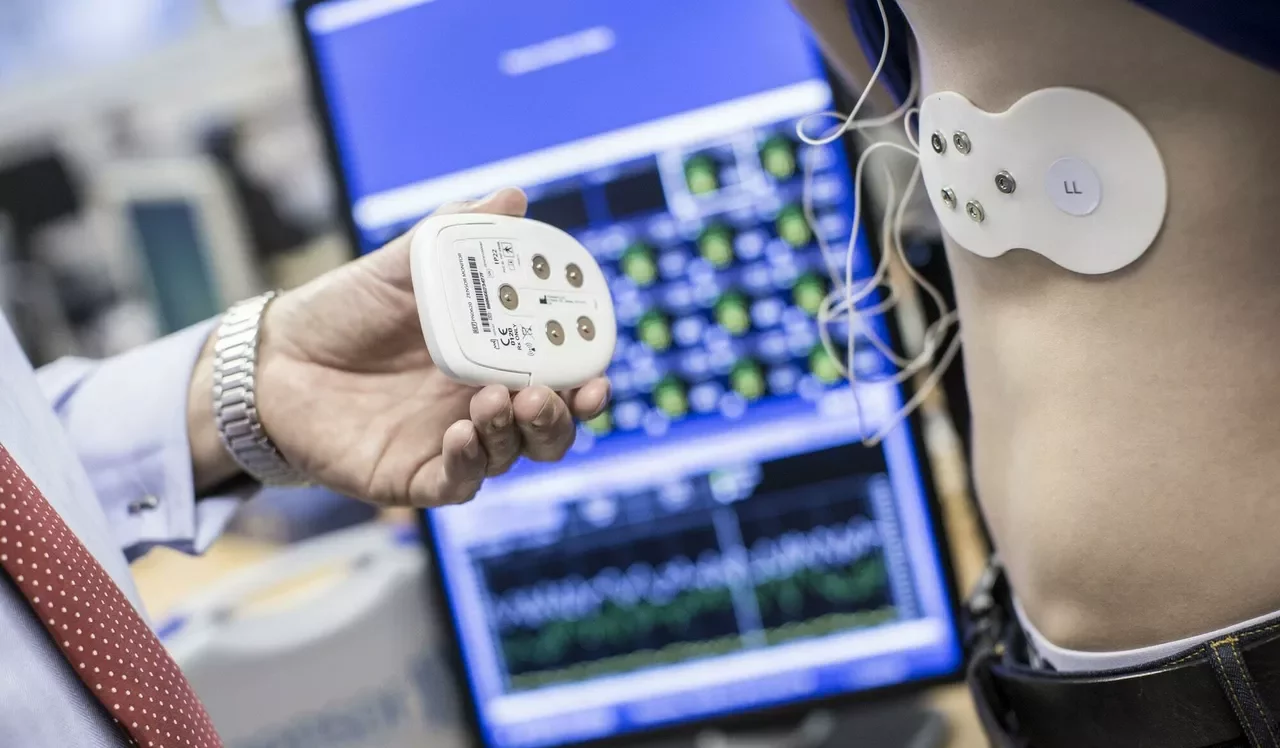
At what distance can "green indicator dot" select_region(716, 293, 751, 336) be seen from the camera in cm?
94

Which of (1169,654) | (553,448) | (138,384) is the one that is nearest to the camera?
(1169,654)

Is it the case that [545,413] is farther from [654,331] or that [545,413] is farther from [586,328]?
[654,331]

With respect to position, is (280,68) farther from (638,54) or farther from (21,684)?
(21,684)

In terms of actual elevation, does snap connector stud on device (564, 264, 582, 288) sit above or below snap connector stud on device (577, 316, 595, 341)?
above

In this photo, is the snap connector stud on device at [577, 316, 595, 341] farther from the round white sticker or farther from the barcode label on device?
the round white sticker

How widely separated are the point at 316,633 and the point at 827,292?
0.57 meters

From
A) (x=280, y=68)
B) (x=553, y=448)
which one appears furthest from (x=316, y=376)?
(x=280, y=68)

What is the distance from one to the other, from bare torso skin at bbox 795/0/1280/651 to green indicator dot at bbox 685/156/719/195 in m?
0.46

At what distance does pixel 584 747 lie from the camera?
102 centimetres

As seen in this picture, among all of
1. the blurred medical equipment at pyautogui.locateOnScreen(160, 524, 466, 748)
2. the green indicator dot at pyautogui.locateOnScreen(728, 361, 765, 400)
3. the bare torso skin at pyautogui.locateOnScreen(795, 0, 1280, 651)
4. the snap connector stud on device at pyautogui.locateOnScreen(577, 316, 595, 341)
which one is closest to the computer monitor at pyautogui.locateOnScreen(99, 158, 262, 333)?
the blurred medical equipment at pyautogui.locateOnScreen(160, 524, 466, 748)

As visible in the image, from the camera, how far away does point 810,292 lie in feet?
3.04

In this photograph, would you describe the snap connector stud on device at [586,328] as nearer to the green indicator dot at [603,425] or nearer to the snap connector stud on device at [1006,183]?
the snap connector stud on device at [1006,183]

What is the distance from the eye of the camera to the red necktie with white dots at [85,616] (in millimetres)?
447

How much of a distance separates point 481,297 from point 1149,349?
0.31 m
